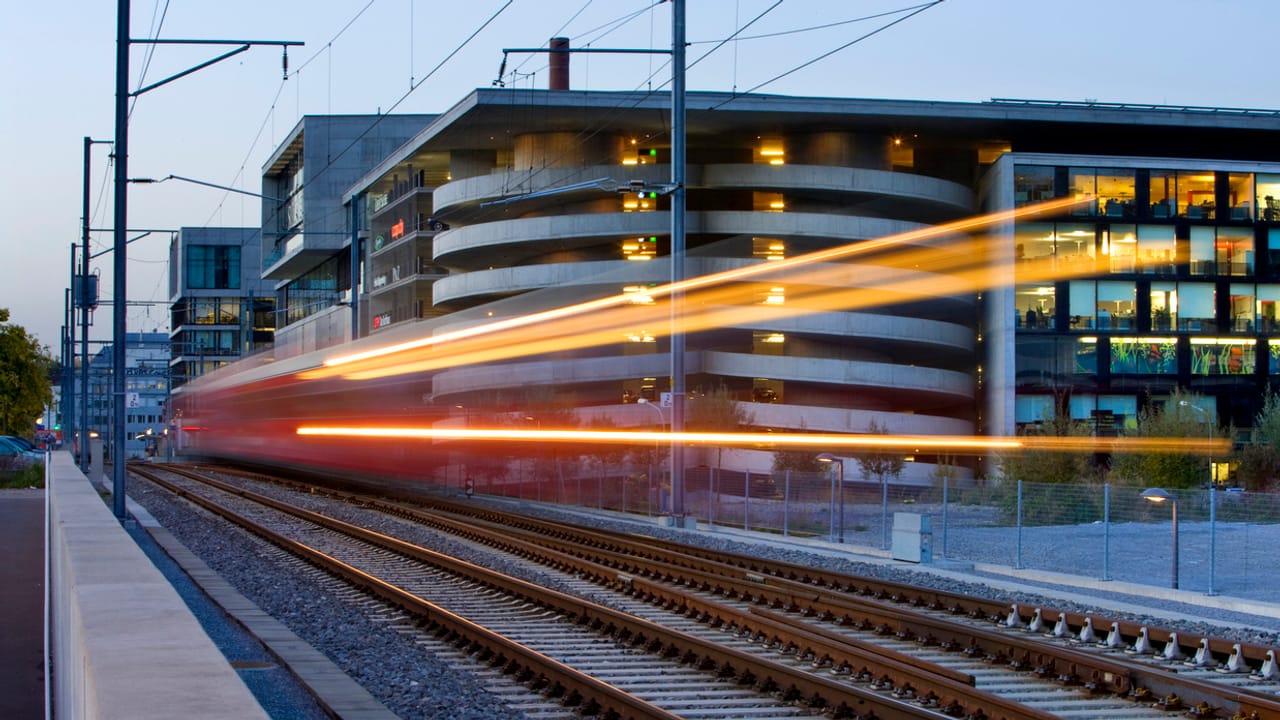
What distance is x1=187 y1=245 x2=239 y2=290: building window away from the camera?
144875 mm

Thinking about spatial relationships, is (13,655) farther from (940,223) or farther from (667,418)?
(940,223)

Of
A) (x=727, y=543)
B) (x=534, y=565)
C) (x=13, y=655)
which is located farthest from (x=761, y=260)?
(x=13, y=655)

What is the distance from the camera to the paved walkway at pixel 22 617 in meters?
13.0

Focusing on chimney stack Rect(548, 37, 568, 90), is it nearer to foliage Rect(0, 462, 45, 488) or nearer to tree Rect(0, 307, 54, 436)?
tree Rect(0, 307, 54, 436)

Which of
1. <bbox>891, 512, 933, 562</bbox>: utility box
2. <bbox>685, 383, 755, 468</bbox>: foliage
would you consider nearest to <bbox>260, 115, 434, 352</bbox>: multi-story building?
<bbox>685, 383, 755, 468</bbox>: foliage

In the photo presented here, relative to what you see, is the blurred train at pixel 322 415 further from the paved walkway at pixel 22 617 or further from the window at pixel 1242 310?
the window at pixel 1242 310

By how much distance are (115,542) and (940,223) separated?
6115 cm

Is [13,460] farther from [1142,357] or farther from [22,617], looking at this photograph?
[1142,357]

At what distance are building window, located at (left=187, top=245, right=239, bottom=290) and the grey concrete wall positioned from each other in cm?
14252

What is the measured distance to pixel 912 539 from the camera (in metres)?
22.8

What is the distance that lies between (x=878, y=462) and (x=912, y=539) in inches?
1399

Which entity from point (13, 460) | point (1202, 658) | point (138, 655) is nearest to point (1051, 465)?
point (1202, 658)

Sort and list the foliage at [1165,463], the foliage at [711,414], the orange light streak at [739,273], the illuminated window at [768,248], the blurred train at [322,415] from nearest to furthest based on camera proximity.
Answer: the orange light streak at [739,273] → the blurred train at [322,415] → the foliage at [1165,463] → the foliage at [711,414] → the illuminated window at [768,248]

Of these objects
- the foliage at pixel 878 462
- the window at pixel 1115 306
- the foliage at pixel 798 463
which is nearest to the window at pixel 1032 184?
the window at pixel 1115 306
